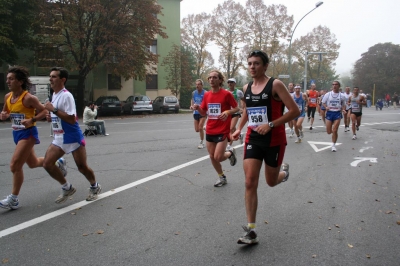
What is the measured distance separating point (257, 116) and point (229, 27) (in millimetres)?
45198

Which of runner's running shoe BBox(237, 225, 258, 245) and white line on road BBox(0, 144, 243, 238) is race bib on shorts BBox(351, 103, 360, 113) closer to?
white line on road BBox(0, 144, 243, 238)

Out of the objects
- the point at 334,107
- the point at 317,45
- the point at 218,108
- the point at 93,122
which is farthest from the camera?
the point at 317,45

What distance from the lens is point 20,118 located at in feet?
16.1

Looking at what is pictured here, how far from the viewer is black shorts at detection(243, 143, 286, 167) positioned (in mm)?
3885

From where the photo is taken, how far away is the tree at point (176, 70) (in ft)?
126

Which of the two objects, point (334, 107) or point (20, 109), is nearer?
point (20, 109)

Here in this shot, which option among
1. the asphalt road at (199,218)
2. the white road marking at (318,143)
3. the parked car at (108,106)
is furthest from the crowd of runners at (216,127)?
the parked car at (108,106)

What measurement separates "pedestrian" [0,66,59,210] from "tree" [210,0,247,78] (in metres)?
44.0

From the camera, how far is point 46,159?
4.86 metres

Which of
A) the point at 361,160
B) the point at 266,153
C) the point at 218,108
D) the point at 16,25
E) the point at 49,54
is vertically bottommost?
the point at 361,160

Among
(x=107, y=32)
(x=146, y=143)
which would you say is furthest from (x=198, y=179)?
(x=107, y=32)

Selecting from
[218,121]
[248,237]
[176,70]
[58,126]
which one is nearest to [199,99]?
[218,121]

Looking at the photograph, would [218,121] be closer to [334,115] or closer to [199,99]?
[199,99]

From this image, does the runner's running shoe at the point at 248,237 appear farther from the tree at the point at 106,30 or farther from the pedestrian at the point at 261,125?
the tree at the point at 106,30
